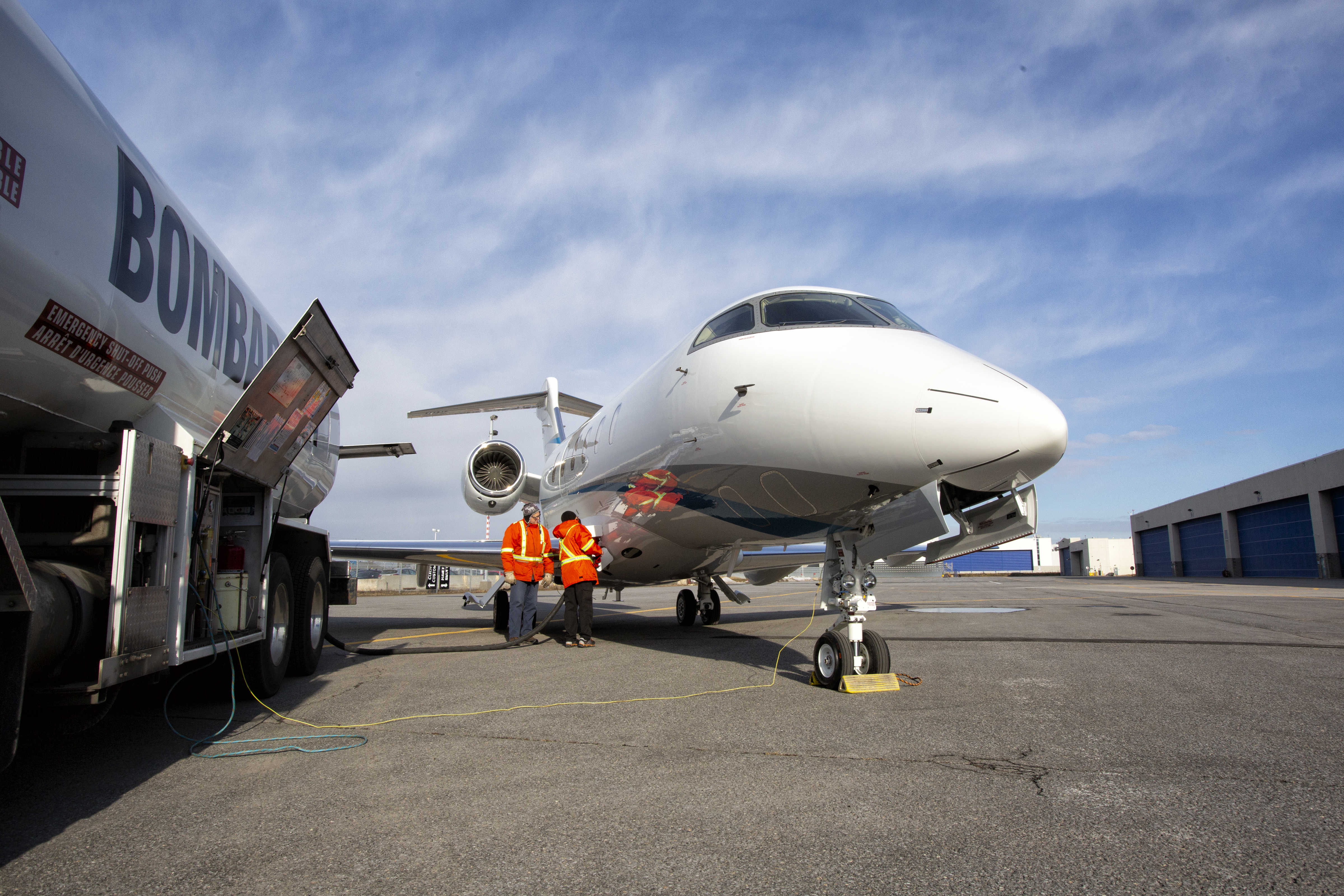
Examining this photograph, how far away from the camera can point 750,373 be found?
19.6 ft

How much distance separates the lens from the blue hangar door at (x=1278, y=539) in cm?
3625

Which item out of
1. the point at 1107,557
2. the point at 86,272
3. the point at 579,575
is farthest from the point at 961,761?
the point at 1107,557

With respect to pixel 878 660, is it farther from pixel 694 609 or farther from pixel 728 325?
pixel 694 609

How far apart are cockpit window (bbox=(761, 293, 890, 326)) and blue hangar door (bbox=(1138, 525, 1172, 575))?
57.4 meters

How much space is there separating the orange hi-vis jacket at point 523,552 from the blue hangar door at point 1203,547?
48586 millimetres

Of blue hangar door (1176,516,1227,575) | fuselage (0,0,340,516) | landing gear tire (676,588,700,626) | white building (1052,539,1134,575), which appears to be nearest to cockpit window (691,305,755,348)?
fuselage (0,0,340,516)

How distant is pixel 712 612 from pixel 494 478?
519 cm

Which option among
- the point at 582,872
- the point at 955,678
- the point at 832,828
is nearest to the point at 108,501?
the point at 582,872

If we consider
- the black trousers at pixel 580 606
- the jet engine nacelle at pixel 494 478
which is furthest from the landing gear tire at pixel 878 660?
the jet engine nacelle at pixel 494 478

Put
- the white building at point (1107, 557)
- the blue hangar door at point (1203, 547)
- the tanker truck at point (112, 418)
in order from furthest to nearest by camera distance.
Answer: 1. the white building at point (1107, 557)
2. the blue hangar door at point (1203, 547)
3. the tanker truck at point (112, 418)

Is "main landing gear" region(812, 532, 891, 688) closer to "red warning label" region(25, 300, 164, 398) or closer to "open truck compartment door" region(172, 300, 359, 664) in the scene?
"open truck compartment door" region(172, 300, 359, 664)

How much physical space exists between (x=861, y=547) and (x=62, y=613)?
5296 millimetres

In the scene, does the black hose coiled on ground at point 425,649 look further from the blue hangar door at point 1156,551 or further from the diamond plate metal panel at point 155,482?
the blue hangar door at point 1156,551

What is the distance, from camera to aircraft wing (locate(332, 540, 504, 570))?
12422mm
